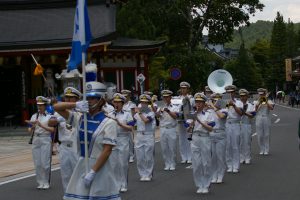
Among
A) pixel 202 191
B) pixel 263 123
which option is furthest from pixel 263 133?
pixel 202 191

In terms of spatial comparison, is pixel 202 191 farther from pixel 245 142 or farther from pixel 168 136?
pixel 245 142

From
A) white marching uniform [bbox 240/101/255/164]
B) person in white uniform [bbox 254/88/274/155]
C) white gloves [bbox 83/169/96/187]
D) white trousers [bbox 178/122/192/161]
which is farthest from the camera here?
person in white uniform [bbox 254/88/274/155]

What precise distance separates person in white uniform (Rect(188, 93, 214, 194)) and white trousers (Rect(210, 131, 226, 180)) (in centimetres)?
106

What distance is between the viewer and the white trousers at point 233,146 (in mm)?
14469

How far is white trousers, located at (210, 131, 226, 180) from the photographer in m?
12.8

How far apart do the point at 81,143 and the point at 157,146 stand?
48.7 ft

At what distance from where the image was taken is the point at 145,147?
13367 mm

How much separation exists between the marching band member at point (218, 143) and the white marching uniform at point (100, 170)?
5.93 metres

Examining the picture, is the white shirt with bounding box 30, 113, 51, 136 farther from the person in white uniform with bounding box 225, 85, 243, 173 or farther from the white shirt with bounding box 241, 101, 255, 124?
the white shirt with bounding box 241, 101, 255, 124

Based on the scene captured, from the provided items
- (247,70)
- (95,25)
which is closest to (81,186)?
(95,25)

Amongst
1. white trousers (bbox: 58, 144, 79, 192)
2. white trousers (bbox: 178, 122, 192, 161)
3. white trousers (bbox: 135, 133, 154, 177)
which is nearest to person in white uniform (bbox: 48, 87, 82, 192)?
white trousers (bbox: 58, 144, 79, 192)

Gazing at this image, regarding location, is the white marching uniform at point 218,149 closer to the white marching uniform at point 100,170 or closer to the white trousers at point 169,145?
the white trousers at point 169,145

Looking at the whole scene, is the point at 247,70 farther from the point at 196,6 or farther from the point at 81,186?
the point at 81,186

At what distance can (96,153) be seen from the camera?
271 inches
